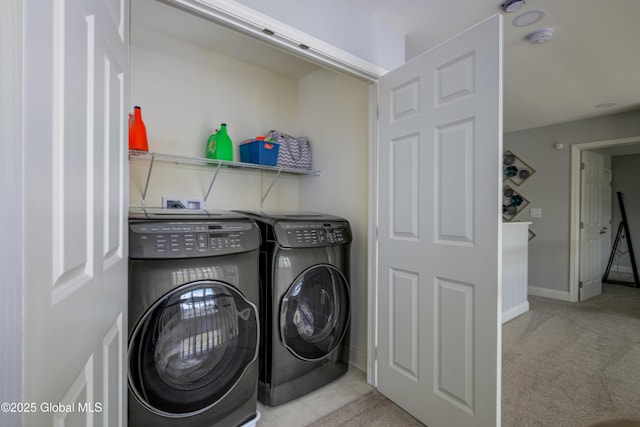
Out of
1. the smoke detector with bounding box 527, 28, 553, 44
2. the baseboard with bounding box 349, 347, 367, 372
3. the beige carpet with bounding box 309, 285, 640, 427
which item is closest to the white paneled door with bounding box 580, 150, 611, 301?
the beige carpet with bounding box 309, 285, 640, 427

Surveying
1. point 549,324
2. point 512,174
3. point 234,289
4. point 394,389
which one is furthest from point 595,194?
point 234,289

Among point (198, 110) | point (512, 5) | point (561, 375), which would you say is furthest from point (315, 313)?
point (512, 5)

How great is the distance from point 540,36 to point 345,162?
1647mm

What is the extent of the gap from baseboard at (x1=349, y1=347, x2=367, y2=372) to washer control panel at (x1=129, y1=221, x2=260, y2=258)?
1.28m

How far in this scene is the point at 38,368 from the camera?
1.28 feet

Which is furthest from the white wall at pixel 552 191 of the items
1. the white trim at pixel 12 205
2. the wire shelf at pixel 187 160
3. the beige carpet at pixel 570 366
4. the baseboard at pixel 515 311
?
the white trim at pixel 12 205

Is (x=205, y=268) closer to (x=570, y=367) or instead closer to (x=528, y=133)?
(x=570, y=367)

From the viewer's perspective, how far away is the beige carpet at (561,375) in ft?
5.38

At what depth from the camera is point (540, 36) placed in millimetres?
2059

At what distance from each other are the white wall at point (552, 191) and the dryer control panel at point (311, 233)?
3883 millimetres

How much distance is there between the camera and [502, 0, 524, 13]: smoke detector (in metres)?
1.70

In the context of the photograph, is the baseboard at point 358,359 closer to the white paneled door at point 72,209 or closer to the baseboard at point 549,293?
the white paneled door at point 72,209

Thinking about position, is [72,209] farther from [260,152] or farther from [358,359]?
[358,359]

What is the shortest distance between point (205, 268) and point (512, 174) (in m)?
5.08
